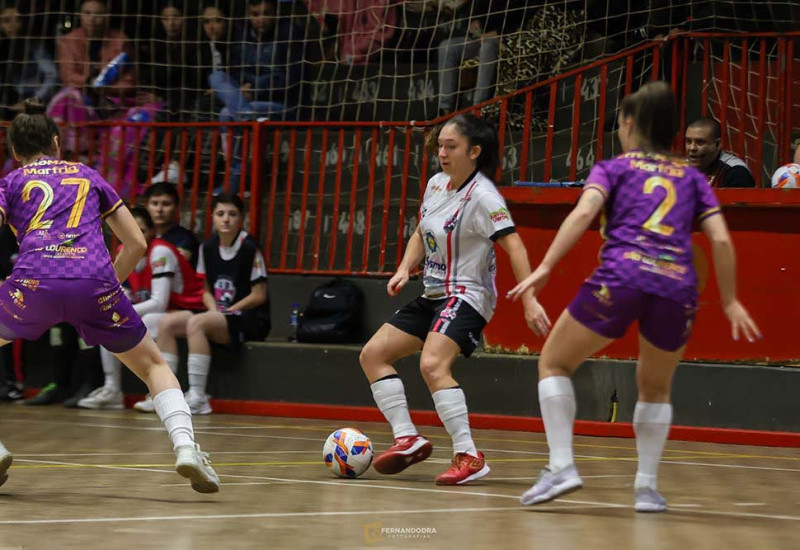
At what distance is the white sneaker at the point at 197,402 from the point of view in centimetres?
1048

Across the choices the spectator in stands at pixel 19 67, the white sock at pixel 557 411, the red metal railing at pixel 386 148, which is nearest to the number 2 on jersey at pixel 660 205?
the white sock at pixel 557 411

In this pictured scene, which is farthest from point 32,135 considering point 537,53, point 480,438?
point 537,53

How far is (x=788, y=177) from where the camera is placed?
30.6ft

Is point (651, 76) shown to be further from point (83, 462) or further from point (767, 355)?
point (83, 462)

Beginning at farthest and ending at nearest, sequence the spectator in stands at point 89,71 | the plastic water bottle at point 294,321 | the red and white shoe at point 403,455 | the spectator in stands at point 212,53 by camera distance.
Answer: the spectator in stands at point 89,71
the spectator in stands at point 212,53
the plastic water bottle at point 294,321
the red and white shoe at point 403,455

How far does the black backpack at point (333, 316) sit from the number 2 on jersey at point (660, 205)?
17.7ft

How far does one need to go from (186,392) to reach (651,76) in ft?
14.4

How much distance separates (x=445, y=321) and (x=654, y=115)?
1.68 metres

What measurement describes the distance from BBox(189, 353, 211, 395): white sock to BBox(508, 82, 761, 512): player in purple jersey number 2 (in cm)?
521

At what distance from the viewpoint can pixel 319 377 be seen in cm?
1057

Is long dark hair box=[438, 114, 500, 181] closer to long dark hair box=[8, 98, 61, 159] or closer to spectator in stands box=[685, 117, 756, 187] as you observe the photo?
long dark hair box=[8, 98, 61, 159]

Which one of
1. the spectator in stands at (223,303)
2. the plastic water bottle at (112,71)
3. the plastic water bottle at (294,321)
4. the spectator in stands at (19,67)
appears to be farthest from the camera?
the spectator in stands at (19,67)

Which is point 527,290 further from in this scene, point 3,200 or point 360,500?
point 3,200

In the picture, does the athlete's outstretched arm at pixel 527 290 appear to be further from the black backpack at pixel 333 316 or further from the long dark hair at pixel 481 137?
the black backpack at pixel 333 316
